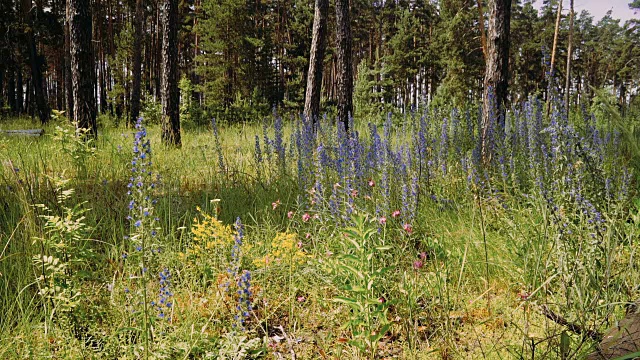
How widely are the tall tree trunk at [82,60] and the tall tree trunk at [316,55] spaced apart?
13.8 feet

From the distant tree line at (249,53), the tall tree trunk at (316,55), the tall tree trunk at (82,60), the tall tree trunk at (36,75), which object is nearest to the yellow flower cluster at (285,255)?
the distant tree line at (249,53)

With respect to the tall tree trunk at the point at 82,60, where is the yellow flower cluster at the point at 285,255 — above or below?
below

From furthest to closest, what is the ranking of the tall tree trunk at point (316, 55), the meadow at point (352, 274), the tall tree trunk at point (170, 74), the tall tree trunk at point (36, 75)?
the tall tree trunk at point (36, 75), the tall tree trunk at point (316, 55), the tall tree trunk at point (170, 74), the meadow at point (352, 274)

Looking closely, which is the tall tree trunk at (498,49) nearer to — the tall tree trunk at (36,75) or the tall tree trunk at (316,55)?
the tall tree trunk at (316,55)

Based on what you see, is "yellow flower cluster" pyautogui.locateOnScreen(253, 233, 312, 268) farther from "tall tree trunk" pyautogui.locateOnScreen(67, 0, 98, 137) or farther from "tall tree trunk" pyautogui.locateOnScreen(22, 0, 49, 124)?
"tall tree trunk" pyautogui.locateOnScreen(22, 0, 49, 124)

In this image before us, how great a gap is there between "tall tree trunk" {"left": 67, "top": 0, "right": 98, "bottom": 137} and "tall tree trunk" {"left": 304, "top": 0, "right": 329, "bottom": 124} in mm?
4218

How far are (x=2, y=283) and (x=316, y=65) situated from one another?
7.86 meters

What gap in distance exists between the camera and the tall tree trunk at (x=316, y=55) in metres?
9.26

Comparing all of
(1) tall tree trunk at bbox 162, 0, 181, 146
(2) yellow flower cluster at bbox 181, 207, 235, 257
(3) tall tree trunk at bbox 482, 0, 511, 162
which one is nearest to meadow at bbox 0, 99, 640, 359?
(2) yellow flower cluster at bbox 181, 207, 235, 257

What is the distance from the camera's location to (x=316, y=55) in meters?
9.44

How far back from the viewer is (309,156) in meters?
4.80

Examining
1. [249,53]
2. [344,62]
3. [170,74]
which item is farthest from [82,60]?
[249,53]

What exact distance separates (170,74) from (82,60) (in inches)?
72.4

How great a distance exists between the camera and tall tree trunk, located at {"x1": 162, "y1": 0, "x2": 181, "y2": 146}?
8.66 m
